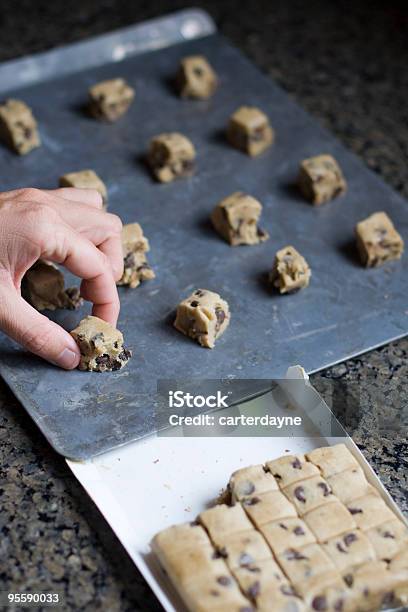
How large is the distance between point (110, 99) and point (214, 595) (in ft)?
5.08

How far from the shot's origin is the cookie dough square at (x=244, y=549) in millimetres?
1468

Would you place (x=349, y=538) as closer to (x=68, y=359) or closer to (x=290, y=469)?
(x=290, y=469)

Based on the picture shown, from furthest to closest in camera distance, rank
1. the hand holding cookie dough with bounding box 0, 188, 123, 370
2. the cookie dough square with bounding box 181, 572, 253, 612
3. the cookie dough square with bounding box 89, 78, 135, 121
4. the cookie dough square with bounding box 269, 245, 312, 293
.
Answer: the cookie dough square with bounding box 89, 78, 135, 121
the cookie dough square with bounding box 269, 245, 312, 293
the hand holding cookie dough with bounding box 0, 188, 123, 370
the cookie dough square with bounding box 181, 572, 253, 612

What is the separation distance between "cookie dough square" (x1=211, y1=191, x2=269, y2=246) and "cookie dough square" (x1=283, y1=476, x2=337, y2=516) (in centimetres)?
78

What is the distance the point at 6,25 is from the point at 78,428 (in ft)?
5.82

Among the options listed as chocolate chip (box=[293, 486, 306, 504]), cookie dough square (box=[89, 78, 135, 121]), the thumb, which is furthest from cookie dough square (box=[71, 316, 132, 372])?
cookie dough square (box=[89, 78, 135, 121])

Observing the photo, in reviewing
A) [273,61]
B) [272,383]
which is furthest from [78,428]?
[273,61]

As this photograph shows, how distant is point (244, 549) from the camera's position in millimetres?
1482

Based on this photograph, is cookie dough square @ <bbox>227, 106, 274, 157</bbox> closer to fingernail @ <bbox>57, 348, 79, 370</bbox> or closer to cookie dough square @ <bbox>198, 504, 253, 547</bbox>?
fingernail @ <bbox>57, 348, 79, 370</bbox>

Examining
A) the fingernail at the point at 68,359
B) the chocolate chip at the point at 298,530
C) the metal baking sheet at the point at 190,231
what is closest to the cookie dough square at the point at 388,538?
the chocolate chip at the point at 298,530

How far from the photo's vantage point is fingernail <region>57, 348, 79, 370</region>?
1.85 metres

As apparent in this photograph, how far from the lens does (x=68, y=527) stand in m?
1.64

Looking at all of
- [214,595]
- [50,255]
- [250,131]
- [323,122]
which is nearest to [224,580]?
[214,595]

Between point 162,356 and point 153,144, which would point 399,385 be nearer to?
point 162,356
